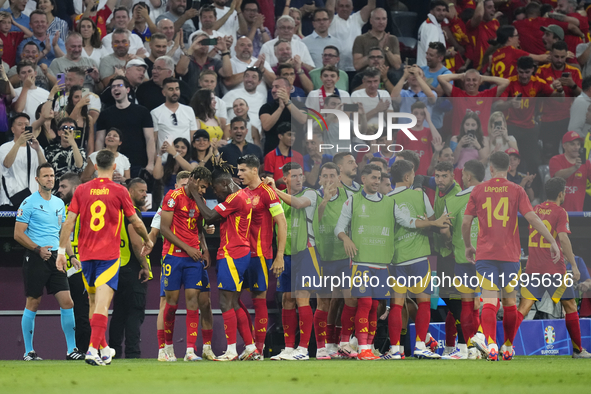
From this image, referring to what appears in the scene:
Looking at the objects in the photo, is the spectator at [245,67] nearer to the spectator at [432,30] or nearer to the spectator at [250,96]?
the spectator at [250,96]

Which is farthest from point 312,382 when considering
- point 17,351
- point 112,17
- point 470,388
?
point 112,17

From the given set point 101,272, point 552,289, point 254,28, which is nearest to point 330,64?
point 254,28

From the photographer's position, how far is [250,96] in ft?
41.3

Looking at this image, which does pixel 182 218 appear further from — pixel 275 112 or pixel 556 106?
pixel 556 106

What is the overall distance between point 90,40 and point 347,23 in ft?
16.5

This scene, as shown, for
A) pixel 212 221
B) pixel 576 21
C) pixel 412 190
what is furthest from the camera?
pixel 576 21

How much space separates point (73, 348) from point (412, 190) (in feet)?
15.6

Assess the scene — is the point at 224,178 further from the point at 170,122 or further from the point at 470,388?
the point at 470,388

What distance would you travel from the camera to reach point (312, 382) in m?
5.61

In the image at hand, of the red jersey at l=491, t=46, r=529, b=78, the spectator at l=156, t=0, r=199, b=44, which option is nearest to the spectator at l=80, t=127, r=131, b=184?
the spectator at l=156, t=0, r=199, b=44

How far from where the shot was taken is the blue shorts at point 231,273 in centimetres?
845

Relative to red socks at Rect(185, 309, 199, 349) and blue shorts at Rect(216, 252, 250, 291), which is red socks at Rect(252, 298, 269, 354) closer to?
blue shorts at Rect(216, 252, 250, 291)

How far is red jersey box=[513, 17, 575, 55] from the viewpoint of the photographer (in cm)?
1530

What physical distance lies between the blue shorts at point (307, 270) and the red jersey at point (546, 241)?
2.77 m
